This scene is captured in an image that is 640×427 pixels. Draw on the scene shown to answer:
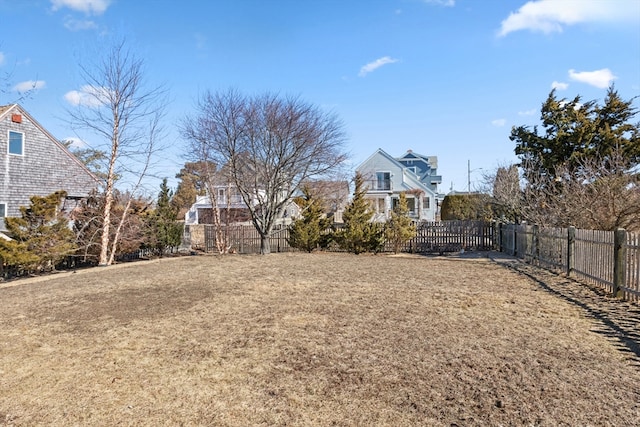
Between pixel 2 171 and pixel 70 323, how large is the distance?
15.8 metres

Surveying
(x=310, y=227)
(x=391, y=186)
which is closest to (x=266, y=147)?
(x=310, y=227)

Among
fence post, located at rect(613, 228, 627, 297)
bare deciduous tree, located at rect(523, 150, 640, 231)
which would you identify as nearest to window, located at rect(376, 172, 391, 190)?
bare deciduous tree, located at rect(523, 150, 640, 231)

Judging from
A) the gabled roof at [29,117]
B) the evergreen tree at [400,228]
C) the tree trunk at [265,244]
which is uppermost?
the gabled roof at [29,117]

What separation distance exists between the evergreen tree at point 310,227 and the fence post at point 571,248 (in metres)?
10.2

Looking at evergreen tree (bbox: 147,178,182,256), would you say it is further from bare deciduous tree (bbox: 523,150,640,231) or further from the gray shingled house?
bare deciduous tree (bbox: 523,150,640,231)

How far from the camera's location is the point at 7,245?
12.0m

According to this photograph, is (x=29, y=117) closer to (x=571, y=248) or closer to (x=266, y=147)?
(x=266, y=147)

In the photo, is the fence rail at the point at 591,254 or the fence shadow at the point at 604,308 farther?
the fence rail at the point at 591,254

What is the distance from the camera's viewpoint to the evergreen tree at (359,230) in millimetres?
17281

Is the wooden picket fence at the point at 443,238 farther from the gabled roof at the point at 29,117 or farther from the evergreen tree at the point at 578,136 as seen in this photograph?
the gabled roof at the point at 29,117

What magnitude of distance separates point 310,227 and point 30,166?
13266mm

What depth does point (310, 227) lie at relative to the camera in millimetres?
17719

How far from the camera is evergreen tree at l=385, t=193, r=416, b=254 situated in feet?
56.7

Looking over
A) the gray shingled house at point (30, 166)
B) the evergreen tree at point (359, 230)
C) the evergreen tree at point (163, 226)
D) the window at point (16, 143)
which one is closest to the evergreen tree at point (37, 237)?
the evergreen tree at point (163, 226)
